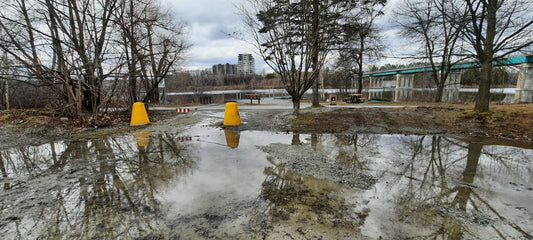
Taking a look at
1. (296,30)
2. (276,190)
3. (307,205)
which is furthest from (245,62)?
(307,205)

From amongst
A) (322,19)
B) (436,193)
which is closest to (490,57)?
(322,19)

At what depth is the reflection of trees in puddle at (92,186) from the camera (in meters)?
2.68

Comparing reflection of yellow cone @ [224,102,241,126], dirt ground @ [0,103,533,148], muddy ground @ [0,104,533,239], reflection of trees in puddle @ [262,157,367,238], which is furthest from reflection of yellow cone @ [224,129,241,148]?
reflection of trees in puddle @ [262,157,367,238]

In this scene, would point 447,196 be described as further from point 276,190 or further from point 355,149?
point 355,149

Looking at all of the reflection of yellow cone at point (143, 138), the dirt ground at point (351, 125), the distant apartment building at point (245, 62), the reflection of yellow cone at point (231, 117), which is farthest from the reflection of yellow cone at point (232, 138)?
the distant apartment building at point (245, 62)

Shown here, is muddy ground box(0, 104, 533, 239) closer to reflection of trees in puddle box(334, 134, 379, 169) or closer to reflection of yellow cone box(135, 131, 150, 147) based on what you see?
reflection of trees in puddle box(334, 134, 379, 169)

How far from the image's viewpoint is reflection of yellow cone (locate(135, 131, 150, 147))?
6.65 m

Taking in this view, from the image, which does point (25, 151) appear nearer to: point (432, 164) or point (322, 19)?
point (432, 164)

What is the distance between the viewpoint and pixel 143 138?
7410 millimetres

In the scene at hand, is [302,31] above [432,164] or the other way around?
above

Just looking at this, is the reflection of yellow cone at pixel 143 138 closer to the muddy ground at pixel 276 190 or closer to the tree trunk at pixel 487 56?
the muddy ground at pixel 276 190

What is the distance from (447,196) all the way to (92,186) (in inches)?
215

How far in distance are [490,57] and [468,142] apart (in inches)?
203

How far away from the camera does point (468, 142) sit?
661cm
